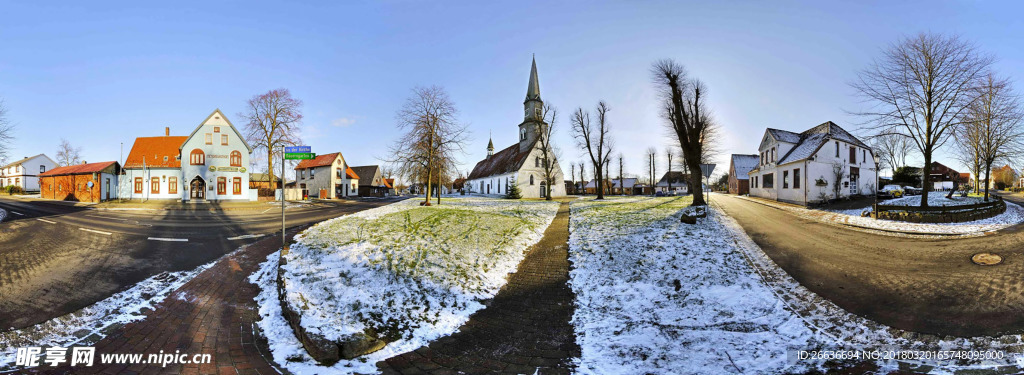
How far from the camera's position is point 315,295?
6.43 metres

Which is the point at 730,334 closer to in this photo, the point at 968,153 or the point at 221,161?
the point at 968,153

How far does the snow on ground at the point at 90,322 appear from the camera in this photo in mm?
5000

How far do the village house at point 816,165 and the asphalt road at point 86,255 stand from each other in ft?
108

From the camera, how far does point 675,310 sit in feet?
21.1

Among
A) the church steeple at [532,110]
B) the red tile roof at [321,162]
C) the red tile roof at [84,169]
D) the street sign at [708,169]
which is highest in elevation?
the church steeple at [532,110]

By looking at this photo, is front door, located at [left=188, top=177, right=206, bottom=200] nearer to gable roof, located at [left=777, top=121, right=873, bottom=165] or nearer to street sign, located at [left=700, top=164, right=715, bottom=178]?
street sign, located at [left=700, top=164, right=715, bottom=178]

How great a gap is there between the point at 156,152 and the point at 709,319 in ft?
158

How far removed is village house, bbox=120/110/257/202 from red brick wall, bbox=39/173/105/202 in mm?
1738

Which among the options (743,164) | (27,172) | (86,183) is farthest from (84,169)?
(743,164)

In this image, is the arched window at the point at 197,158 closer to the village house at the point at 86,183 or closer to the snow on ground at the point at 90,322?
the village house at the point at 86,183

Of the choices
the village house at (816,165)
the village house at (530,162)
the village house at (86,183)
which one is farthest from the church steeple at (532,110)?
the village house at (86,183)

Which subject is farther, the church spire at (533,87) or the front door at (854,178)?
the church spire at (533,87)

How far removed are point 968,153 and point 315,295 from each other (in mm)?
42213

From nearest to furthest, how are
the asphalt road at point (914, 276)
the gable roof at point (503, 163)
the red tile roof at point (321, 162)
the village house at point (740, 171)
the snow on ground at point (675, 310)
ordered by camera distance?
the snow on ground at point (675, 310)
the asphalt road at point (914, 276)
the gable roof at point (503, 163)
the village house at point (740, 171)
the red tile roof at point (321, 162)
